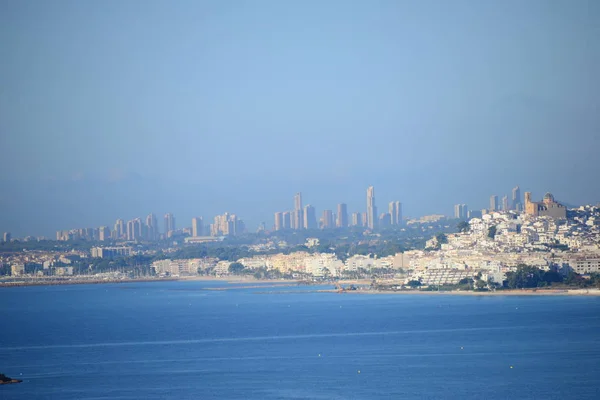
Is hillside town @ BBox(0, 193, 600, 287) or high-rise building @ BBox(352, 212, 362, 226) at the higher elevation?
high-rise building @ BBox(352, 212, 362, 226)

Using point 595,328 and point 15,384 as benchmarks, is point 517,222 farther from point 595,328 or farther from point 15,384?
point 15,384

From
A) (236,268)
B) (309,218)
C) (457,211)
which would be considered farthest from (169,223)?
(236,268)

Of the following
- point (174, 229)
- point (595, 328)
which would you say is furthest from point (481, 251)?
point (174, 229)

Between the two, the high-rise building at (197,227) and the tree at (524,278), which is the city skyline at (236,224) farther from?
the tree at (524,278)

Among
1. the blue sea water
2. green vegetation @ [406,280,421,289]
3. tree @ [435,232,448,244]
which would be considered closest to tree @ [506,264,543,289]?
the blue sea water

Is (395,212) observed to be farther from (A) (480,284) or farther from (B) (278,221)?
(A) (480,284)

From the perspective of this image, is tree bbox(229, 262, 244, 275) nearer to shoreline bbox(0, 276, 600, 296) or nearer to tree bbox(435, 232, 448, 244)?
shoreline bbox(0, 276, 600, 296)

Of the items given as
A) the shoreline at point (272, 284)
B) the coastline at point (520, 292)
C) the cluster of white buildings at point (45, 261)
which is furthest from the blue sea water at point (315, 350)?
the cluster of white buildings at point (45, 261)
